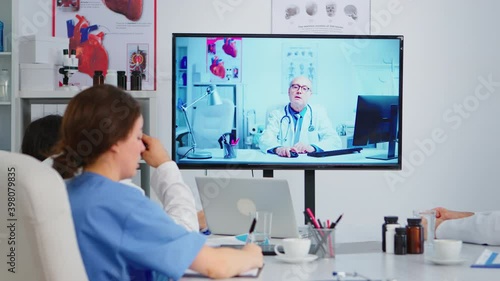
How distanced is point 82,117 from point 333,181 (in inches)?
121

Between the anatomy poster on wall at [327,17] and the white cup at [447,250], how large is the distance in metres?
2.76

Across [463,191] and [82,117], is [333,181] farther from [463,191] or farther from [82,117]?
[82,117]

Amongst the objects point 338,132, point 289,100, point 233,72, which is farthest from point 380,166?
point 233,72

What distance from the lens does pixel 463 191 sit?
465 centimetres

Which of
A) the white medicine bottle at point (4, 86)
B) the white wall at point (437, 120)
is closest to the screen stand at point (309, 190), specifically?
the white wall at point (437, 120)

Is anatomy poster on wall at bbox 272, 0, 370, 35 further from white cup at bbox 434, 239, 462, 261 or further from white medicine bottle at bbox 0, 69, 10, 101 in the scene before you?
white cup at bbox 434, 239, 462, 261

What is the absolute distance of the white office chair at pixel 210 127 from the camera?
10.2 feet

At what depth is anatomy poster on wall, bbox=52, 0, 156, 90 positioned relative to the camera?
4559 mm

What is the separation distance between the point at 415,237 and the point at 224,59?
49.0 inches

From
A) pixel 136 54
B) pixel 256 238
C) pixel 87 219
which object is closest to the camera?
pixel 87 219

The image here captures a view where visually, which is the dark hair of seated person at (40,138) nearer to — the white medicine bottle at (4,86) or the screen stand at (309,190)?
the screen stand at (309,190)

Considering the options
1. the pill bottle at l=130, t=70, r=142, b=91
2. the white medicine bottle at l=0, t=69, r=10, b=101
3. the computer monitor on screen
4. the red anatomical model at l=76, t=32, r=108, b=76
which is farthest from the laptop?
the white medicine bottle at l=0, t=69, r=10, b=101

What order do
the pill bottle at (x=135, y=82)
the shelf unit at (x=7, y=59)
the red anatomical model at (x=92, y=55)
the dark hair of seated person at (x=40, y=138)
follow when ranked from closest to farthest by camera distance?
the dark hair of seated person at (x=40, y=138) < the pill bottle at (x=135, y=82) < the shelf unit at (x=7, y=59) < the red anatomical model at (x=92, y=55)

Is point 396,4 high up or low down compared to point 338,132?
up
